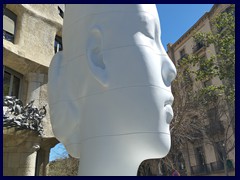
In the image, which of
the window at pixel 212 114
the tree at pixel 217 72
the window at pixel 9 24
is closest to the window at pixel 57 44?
the window at pixel 9 24

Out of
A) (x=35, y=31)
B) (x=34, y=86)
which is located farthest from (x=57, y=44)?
(x=34, y=86)

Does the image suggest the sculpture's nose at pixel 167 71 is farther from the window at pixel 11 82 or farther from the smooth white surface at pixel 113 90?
the window at pixel 11 82

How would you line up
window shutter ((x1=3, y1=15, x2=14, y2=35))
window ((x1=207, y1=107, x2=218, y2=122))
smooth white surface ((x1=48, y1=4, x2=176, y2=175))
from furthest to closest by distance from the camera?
window ((x1=207, y1=107, x2=218, y2=122)) → window shutter ((x1=3, y1=15, x2=14, y2=35)) → smooth white surface ((x1=48, y1=4, x2=176, y2=175))

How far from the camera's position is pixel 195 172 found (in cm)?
2005

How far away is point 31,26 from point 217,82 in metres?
11.5

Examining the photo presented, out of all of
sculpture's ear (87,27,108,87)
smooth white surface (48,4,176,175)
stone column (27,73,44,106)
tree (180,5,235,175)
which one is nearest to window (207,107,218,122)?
tree (180,5,235,175)

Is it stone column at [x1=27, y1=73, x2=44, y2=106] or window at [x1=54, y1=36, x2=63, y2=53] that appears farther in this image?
window at [x1=54, y1=36, x2=63, y2=53]

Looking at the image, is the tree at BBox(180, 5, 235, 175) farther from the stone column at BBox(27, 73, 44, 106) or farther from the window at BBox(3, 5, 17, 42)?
the window at BBox(3, 5, 17, 42)

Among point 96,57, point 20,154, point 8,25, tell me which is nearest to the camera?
point 96,57

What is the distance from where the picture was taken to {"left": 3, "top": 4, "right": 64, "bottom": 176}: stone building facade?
32.2ft

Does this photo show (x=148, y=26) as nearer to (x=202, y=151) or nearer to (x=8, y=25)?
(x=8, y=25)

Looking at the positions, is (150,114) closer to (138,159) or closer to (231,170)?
(138,159)

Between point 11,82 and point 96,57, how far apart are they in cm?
849

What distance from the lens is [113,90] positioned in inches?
116
